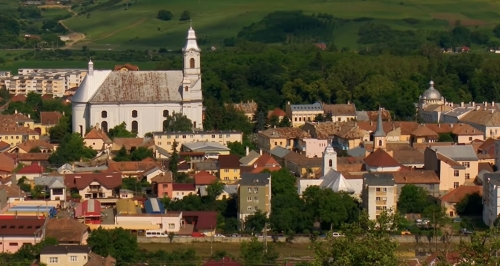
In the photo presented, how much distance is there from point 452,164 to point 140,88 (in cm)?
1180

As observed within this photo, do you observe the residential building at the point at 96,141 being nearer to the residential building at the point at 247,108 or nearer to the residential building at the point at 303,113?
the residential building at the point at 247,108

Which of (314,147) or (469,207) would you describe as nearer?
(469,207)

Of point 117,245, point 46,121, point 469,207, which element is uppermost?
point 46,121

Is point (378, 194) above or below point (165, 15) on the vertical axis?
below

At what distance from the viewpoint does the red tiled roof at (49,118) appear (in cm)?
4275

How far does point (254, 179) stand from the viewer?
1145 inches

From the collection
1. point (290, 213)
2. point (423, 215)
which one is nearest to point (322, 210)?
point (290, 213)

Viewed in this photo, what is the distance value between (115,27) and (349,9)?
49.9 feet

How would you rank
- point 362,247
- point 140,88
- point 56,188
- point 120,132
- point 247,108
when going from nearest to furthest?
1. point 362,247
2. point 56,188
3. point 120,132
4. point 140,88
5. point 247,108

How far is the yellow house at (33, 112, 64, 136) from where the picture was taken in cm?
4237

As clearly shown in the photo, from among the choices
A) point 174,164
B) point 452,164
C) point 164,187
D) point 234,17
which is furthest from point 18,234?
point 234,17

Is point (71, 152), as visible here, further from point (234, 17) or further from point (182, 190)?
point (234, 17)

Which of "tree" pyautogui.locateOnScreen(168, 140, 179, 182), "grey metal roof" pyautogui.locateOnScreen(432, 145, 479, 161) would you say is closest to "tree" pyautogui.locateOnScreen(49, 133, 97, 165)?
"tree" pyautogui.locateOnScreen(168, 140, 179, 182)

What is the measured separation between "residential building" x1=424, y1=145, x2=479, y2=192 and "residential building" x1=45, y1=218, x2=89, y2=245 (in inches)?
328
